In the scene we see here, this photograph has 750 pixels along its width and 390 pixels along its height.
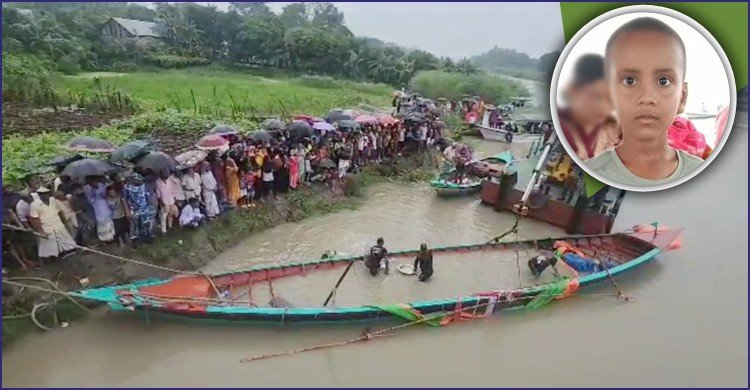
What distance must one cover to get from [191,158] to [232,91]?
48.1 ft

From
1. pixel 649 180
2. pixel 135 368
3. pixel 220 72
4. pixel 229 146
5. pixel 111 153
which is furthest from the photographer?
pixel 220 72

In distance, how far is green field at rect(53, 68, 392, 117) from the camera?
1900 centimetres

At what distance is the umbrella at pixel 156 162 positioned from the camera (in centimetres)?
864

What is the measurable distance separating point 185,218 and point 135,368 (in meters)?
3.04

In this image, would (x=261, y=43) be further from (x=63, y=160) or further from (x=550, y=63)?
(x=550, y=63)

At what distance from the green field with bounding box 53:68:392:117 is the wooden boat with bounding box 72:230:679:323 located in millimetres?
9725

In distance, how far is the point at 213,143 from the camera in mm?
10094

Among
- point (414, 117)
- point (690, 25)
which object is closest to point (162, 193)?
point (690, 25)

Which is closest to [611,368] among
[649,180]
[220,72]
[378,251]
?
[378,251]

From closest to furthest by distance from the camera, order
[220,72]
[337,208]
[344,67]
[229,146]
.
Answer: [229,146] < [337,208] < [220,72] < [344,67]

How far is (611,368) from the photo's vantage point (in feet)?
24.8

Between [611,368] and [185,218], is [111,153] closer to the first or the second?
[185,218]

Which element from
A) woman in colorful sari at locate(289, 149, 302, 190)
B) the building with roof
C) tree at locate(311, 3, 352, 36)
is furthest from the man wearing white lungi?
tree at locate(311, 3, 352, 36)

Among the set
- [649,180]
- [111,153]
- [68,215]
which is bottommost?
[68,215]
